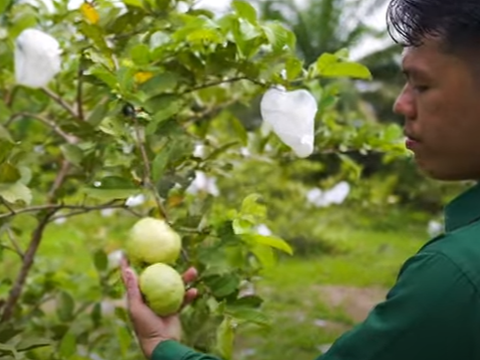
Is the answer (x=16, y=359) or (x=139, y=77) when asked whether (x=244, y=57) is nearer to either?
(x=139, y=77)

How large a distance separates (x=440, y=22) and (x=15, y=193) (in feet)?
2.50

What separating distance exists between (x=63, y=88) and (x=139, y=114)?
2.00ft

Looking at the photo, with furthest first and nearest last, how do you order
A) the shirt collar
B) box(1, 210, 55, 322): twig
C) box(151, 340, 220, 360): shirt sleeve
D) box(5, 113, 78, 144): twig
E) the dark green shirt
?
box(5, 113, 78, 144): twig
box(1, 210, 55, 322): twig
box(151, 340, 220, 360): shirt sleeve
the shirt collar
the dark green shirt

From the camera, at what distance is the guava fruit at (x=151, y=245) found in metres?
1.34

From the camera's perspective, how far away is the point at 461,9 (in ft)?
3.19

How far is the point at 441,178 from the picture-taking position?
1.04 meters

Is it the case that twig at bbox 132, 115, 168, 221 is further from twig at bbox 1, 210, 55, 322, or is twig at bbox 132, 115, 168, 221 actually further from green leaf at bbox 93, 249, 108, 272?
green leaf at bbox 93, 249, 108, 272

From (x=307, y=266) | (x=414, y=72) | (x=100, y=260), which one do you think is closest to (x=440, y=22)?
(x=414, y=72)

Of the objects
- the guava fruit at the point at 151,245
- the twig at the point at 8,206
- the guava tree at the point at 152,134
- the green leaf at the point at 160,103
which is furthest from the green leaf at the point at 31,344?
the green leaf at the point at 160,103

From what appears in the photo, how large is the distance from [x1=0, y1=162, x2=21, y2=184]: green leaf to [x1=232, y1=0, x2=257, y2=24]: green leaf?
1.40ft

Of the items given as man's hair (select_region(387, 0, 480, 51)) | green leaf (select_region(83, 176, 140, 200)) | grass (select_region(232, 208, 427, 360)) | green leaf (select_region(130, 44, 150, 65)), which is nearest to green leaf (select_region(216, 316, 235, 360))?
green leaf (select_region(83, 176, 140, 200))

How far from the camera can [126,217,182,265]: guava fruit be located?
4.40 feet

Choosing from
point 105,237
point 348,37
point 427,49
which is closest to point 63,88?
point 427,49

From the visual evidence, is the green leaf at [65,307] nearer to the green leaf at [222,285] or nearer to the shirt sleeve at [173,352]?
the green leaf at [222,285]
